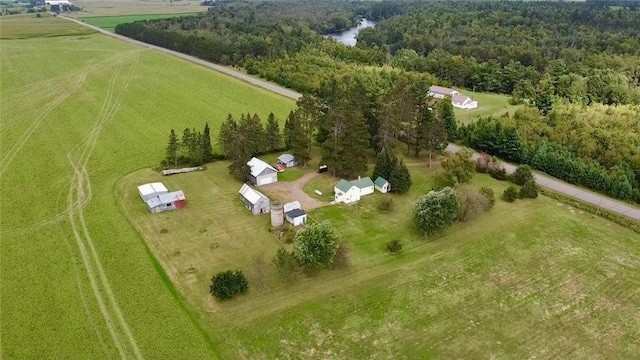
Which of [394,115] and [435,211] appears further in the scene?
[394,115]

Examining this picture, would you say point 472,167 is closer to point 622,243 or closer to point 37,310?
point 622,243

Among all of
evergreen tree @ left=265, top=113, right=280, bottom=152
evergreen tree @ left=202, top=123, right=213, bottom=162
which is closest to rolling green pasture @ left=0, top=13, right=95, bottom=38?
evergreen tree @ left=202, top=123, right=213, bottom=162

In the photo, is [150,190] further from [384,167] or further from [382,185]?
[384,167]

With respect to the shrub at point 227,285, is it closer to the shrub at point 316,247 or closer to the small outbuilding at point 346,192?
the shrub at point 316,247

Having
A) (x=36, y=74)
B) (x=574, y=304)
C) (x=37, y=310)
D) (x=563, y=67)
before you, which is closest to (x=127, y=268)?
(x=37, y=310)

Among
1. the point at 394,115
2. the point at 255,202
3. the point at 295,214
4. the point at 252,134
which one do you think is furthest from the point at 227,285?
the point at 394,115

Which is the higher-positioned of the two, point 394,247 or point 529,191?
point 529,191

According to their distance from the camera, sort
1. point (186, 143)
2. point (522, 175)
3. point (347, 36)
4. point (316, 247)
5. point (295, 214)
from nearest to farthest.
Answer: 1. point (316, 247)
2. point (295, 214)
3. point (522, 175)
4. point (186, 143)
5. point (347, 36)

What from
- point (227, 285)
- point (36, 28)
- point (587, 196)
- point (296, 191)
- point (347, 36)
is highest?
point (36, 28)
